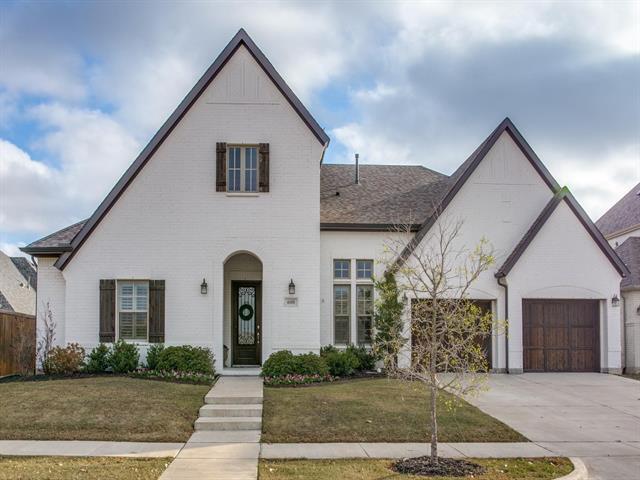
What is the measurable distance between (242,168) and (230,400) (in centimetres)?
725

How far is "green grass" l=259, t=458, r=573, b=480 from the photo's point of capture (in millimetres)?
9023

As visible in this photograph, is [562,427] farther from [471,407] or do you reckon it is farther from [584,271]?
[584,271]

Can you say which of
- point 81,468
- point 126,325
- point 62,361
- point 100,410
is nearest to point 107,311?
point 126,325

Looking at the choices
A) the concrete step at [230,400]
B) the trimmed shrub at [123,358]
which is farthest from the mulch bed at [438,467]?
the trimmed shrub at [123,358]

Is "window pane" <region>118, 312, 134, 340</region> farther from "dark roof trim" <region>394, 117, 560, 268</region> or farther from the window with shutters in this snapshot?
"dark roof trim" <region>394, 117, 560, 268</region>

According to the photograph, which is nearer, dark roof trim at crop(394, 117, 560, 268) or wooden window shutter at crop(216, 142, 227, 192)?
wooden window shutter at crop(216, 142, 227, 192)

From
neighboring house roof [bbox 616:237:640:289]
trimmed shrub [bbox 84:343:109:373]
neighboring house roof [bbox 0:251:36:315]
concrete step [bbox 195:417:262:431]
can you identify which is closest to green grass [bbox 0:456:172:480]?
concrete step [bbox 195:417:262:431]

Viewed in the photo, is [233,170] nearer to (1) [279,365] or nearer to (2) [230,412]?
(1) [279,365]

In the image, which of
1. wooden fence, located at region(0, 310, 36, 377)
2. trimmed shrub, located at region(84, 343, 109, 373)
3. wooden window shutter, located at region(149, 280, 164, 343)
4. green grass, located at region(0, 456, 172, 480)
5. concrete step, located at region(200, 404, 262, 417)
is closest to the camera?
green grass, located at region(0, 456, 172, 480)

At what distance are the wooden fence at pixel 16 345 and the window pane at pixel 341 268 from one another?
879 centimetres

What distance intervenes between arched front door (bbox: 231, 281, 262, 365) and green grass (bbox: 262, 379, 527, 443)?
5051mm

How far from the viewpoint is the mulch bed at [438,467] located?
9218 millimetres

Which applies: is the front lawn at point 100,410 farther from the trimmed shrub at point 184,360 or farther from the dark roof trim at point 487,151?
the dark roof trim at point 487,151

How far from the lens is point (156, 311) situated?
17.9 m
